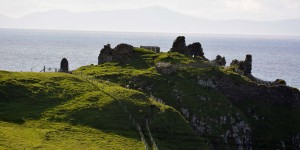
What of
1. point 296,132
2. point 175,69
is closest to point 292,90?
point 296,132

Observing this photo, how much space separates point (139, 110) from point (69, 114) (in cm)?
1457

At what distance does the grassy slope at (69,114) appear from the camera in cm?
7544

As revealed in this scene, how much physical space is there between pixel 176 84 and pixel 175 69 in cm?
837

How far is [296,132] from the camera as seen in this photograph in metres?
116

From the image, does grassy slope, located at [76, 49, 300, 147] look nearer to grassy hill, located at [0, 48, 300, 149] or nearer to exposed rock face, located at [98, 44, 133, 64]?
grassy hill, located at [0, 48, 300, 149]

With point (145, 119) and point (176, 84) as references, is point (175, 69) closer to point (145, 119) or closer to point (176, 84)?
point (176, 84)

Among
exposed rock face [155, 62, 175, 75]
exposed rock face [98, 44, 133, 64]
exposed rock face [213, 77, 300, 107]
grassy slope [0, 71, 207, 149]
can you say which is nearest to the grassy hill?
grassy slope [0, 71, 207, 149]

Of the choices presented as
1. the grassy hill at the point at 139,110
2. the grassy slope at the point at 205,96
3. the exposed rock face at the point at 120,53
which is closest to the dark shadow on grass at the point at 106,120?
the grassy hill at the point at 139,110

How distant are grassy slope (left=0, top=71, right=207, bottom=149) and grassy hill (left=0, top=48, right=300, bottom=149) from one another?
0.55 ft

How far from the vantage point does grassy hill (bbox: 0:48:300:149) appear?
7976cm

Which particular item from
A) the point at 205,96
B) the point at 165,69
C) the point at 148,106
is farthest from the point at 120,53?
the point at 148,106

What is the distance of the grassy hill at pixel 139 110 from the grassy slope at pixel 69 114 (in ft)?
0.55

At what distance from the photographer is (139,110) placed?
305 feet

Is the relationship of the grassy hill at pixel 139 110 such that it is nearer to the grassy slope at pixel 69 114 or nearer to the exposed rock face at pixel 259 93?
the grassy slope at pixel 69 114
